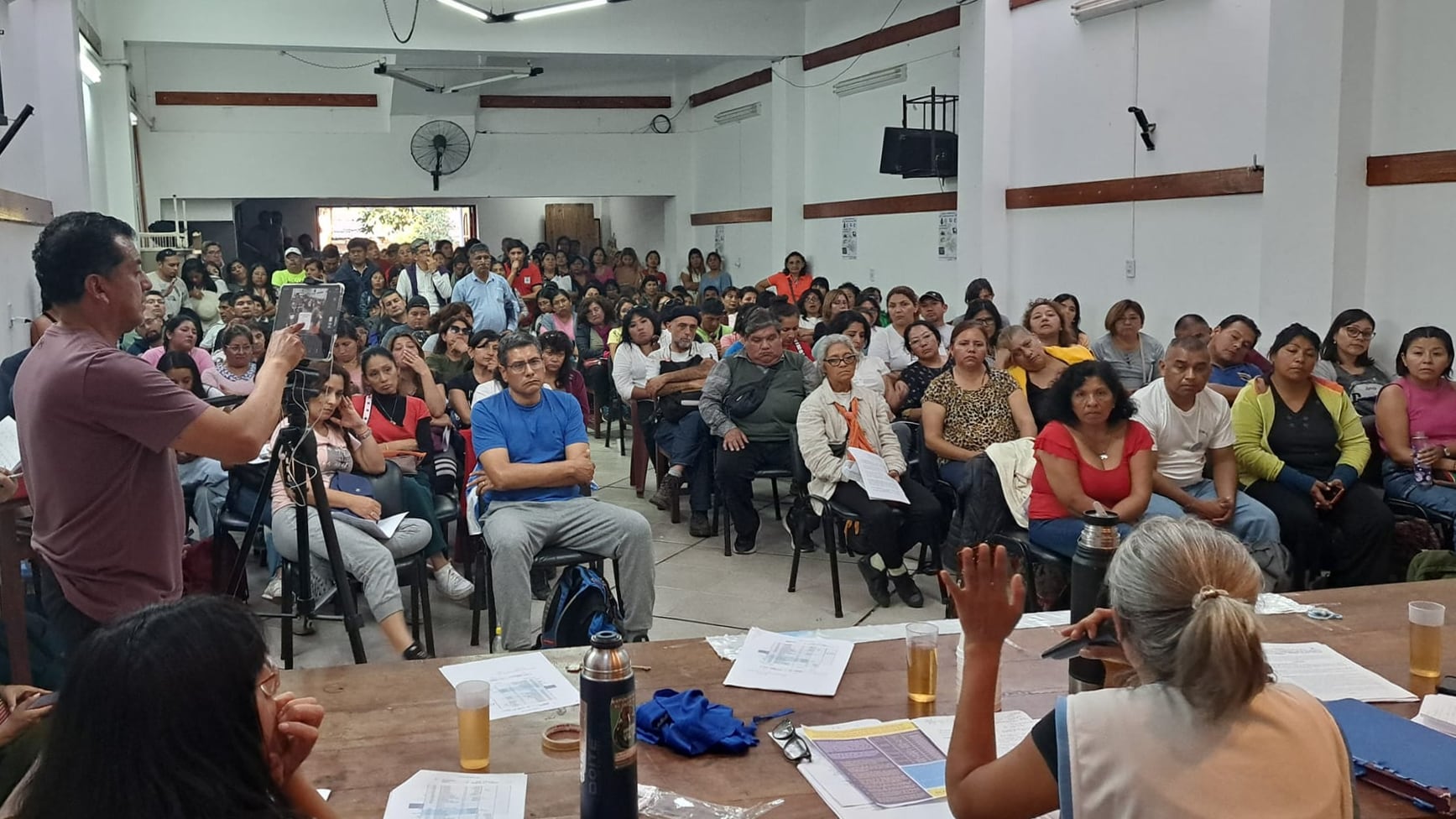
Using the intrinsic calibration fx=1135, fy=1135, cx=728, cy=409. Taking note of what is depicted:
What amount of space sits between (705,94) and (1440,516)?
1023cm

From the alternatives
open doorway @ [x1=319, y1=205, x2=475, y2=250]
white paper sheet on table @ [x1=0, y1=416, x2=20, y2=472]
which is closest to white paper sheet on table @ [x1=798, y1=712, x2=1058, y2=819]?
white paper sheet on table @ [x1=0, y1=416, x2=20, y2=472]

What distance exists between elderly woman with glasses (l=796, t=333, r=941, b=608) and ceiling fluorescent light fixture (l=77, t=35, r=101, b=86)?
6560mm

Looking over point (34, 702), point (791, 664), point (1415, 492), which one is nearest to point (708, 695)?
point (791, 664)

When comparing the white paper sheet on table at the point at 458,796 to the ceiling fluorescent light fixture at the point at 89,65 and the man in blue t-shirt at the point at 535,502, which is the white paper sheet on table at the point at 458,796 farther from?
the ceiling fluorescent light fixture at the point at 89,65

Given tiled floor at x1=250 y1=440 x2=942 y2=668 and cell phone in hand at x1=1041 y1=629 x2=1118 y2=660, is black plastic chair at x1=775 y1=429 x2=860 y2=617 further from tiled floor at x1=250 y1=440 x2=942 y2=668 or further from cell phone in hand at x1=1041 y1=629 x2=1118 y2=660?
cell phone in hand at x1=1041 y1=629 x2=1118 y2=660

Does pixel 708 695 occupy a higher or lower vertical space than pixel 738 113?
lower

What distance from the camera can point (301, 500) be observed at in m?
3.14

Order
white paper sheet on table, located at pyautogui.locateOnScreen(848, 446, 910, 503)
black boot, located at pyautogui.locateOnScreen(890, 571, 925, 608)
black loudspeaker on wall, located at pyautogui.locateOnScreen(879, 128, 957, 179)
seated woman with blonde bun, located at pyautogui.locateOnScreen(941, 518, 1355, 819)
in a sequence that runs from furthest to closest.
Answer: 1. black loudspeaker on wall, located at pyautogui.locateOnScreen(879, 128, 957, 179)
2. black boot, located at pyautogui.locateOnScreen(890, 571, 925, 608)
3. white paper sheet on table, located at pyautogui.locateOnScreen(848, 446, 910, 503)
4. seated woman with blonde bun, located at pyautogui.locateOnScreen(941, 518, 1355, 819)

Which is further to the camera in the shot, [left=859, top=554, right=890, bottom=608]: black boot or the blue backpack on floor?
[left=859, top=554, right=890, bottom=608]: black boot

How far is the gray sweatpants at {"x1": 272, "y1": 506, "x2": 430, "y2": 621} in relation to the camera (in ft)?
11.6

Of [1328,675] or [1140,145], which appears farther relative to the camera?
[1140,145]

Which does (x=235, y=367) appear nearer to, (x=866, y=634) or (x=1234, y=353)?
(x=866, y=634)

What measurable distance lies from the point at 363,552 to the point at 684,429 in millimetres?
2346

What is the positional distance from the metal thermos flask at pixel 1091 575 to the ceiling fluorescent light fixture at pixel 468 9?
314 inches
